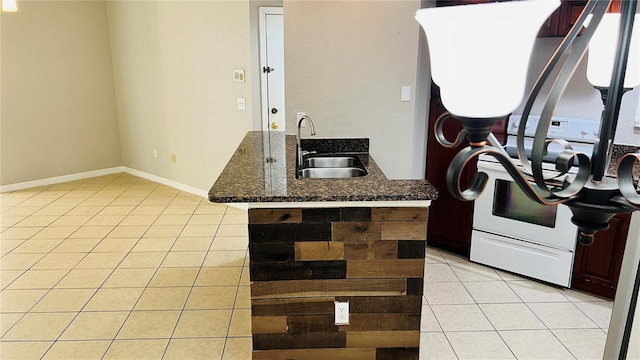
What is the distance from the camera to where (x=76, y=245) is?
4.04 m

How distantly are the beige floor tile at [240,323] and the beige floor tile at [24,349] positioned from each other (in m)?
1.01

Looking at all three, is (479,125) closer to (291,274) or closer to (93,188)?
(291,274)

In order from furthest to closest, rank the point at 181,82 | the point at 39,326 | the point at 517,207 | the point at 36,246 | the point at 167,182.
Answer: the point at 167,182, the point at 181,82, the point at 36,246, the point at 517,207, the point at 39,326

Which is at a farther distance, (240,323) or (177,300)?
(177,300)

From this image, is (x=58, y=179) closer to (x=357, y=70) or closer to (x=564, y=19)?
(x=357, y=70)

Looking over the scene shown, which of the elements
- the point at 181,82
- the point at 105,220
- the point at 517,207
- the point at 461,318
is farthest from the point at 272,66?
the point at 461,318

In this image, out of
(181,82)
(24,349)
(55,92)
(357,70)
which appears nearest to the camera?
(24,349)

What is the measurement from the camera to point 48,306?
304 centimetres

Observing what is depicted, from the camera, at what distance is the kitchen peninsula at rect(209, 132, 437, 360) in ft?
6.86

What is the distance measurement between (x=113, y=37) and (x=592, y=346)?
238 inches

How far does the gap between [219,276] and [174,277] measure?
33 centimetres

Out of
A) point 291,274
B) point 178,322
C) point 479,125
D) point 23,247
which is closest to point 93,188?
point 23,247

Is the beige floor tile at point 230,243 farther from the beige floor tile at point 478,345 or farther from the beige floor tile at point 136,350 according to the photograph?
the beige floor tile at point 478,345

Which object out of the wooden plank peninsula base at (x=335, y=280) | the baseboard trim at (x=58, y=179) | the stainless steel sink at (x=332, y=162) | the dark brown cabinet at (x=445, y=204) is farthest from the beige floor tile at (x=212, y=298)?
the baseboard trim at (x=58, y=179)
